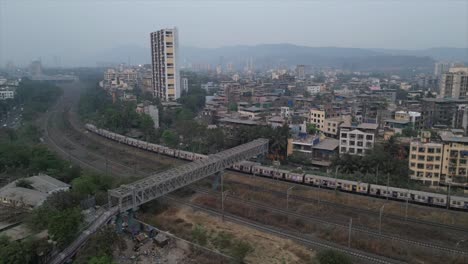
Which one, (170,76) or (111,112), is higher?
(170,76)

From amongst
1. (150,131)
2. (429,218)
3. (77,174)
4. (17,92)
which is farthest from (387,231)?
(17,92)

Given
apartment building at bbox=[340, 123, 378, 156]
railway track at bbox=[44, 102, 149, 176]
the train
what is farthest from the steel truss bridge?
apartment building at bbox=[340, 123, 378, 156]

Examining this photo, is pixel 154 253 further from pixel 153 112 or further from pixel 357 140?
pixel 153 112

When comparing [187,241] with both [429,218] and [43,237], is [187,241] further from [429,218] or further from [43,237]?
[429,218]

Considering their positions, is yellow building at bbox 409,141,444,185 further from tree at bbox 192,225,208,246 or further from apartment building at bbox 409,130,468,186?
tree at bbox 192,225,208,246

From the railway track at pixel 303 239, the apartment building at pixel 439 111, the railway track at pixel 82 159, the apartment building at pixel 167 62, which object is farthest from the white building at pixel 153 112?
the apartment building at pixel 439 111

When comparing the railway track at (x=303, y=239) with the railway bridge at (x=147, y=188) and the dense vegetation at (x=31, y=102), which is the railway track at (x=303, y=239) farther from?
the dense vegetation at (x=31, y=102)

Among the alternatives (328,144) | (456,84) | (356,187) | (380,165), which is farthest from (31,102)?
(456,84)
